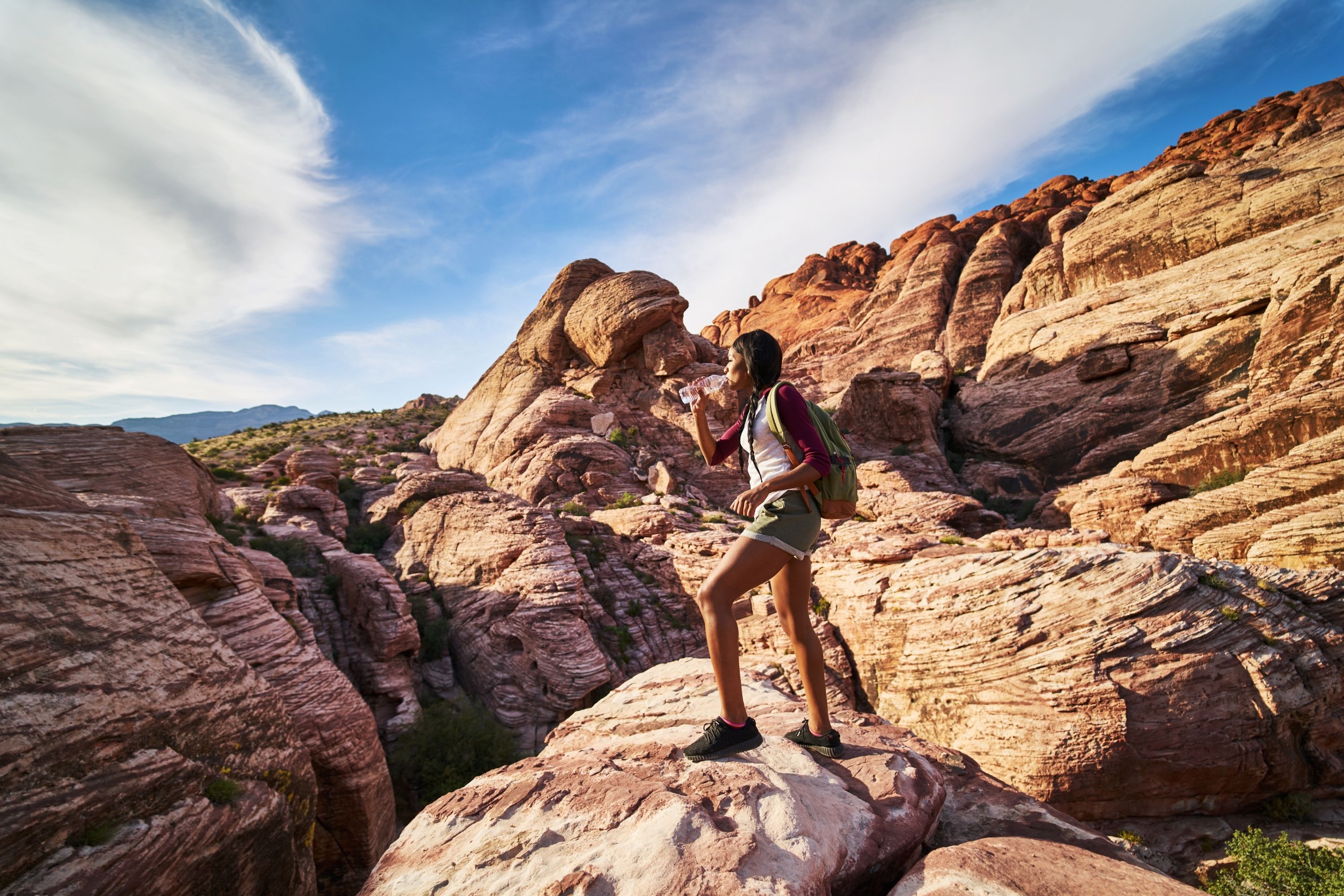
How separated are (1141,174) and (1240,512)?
166 ft

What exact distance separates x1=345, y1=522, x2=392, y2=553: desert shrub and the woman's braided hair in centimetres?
1876

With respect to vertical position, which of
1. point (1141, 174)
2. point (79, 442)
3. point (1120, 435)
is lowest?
point (1120, 435)

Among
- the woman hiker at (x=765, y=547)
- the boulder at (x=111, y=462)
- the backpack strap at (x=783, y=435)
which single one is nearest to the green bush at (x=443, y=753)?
the boulder at (x=111, y=462)

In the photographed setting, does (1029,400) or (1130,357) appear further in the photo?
(1029,400)

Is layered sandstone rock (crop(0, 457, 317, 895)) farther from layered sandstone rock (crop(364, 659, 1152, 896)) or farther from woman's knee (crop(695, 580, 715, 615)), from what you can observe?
woman's knee (crop(695, 580, 715, 615))

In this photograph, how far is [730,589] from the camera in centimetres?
369

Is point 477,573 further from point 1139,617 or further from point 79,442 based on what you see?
point 1139,617

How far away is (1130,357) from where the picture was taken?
83.4 feet

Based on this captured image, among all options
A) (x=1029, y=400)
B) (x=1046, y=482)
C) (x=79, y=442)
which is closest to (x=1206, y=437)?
(x=1046, y=482)

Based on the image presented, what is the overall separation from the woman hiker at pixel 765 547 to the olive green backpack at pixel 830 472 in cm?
4

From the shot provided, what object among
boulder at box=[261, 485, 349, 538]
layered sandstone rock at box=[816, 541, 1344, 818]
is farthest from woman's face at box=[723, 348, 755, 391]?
boulder at box=[261, 485, 349, 538]

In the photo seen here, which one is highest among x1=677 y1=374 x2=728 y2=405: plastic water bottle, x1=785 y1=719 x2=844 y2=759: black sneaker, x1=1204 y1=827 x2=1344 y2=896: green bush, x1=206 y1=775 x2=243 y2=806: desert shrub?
x1=677 y1=374 x2=728 y2=405: plastic water bottle

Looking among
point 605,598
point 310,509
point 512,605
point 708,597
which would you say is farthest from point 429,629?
point 708,597

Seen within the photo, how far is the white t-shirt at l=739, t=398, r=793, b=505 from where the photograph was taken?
3.85m
